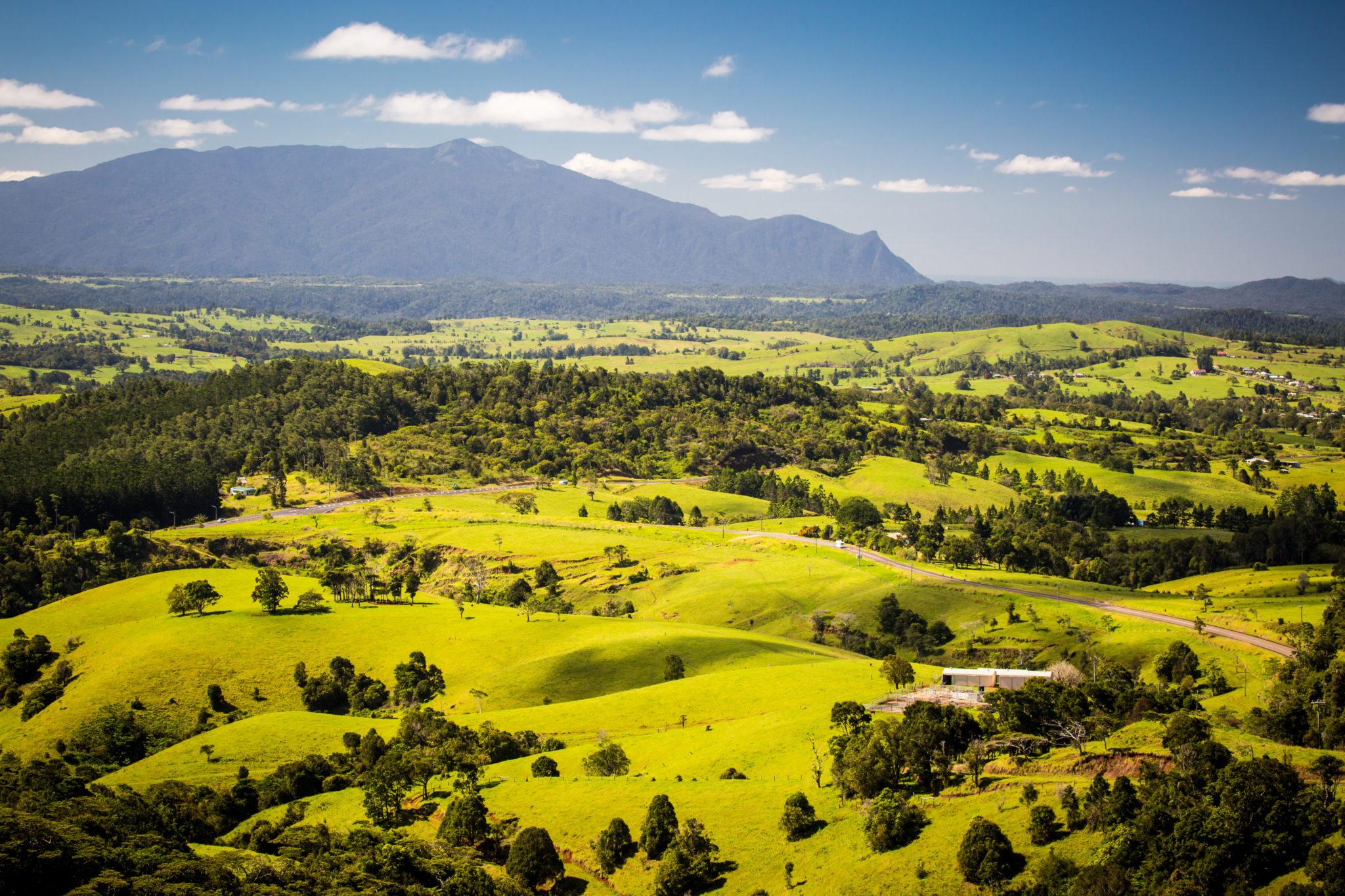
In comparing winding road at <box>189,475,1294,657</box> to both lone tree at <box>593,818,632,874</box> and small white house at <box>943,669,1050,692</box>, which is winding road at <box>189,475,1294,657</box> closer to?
small white house at <box>943,669,1050,692</box>

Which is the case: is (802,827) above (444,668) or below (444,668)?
above

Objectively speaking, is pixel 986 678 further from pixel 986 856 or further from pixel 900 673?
pixel 986 856

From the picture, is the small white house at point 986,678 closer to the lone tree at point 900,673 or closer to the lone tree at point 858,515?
the lone tree at point 900,673

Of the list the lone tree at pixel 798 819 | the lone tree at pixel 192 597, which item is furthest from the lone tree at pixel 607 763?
the lone tree at pixel 192 597

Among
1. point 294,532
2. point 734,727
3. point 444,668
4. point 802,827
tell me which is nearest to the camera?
point 802,827

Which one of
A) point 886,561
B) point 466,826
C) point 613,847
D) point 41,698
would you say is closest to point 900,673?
point 613,847

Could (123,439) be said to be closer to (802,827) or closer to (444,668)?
(444,668)

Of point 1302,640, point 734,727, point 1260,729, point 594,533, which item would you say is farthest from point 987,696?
point 594,533
